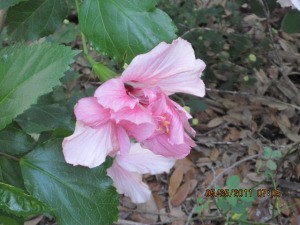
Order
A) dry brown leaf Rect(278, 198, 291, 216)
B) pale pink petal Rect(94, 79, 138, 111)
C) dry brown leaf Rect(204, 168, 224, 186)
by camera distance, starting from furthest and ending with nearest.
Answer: dry brown leaf Rect(204, 168, 224, 186)
dry brown leaf Rect(278, 198, 291, 216)
pale pink petal Rect(94, 79, 138, 111)

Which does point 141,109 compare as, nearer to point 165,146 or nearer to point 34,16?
point 165,146

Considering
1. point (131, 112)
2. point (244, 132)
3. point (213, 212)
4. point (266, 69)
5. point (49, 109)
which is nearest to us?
point (131, 112)

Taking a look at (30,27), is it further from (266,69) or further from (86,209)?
(266,69)

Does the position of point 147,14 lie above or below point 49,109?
above

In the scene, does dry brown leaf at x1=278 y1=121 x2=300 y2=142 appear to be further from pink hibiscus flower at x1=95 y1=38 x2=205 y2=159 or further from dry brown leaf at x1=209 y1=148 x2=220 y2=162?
pink hibiscus flower at x1=95 y1=38 x2=205 y2=159

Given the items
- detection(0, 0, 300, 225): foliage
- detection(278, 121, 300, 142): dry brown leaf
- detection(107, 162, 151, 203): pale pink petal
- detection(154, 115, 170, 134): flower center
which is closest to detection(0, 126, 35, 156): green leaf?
detection(0, 0, 300, 225): foliage

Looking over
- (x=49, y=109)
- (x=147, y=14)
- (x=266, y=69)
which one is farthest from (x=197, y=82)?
(x=266, y=69)

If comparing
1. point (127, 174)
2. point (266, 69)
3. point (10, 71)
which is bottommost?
point (266, 69)
